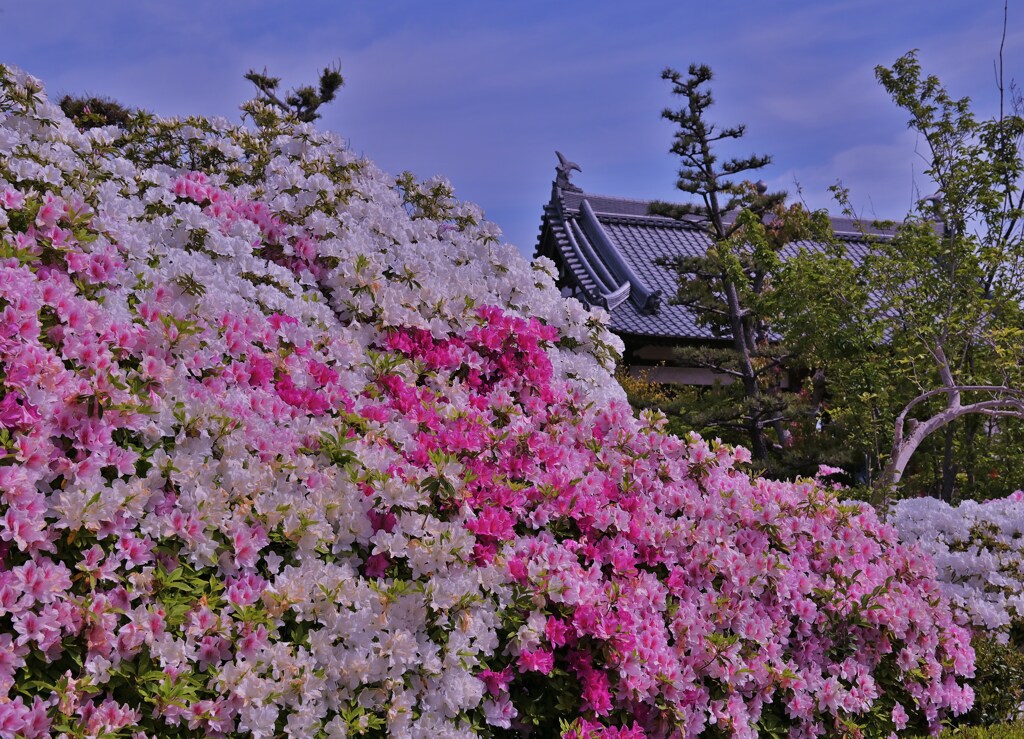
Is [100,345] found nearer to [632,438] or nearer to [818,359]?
[632,438]

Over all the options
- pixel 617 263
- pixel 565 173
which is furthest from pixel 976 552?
pixel 565 173

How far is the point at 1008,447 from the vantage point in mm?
9680

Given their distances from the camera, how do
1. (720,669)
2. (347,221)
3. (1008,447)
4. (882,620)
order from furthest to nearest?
(1008,447), (347,221), (882,620), (720,669)

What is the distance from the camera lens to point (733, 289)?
523 inches

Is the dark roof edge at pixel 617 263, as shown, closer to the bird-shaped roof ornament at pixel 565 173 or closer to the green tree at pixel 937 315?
the bird-shaped roof ornament at pixel 565 173

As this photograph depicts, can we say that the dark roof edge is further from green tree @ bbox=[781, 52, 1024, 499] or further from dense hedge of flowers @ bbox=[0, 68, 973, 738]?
dense hedge of flowers @ bbox=[0, 68, 973, 738]

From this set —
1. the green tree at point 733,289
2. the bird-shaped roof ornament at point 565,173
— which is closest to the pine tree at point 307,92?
the green tree at point 733,289

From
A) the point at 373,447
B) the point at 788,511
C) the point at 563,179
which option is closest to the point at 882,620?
the point at 788,511

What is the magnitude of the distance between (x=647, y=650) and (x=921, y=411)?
9.21 metres

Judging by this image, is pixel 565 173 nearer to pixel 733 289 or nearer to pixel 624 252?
pixel 624 252

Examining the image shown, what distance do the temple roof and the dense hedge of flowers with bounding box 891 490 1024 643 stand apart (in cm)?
1275

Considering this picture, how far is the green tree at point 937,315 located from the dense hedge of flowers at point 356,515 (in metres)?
5.31

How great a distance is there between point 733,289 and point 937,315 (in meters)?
3.79

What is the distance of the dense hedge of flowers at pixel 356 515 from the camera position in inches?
98.3
